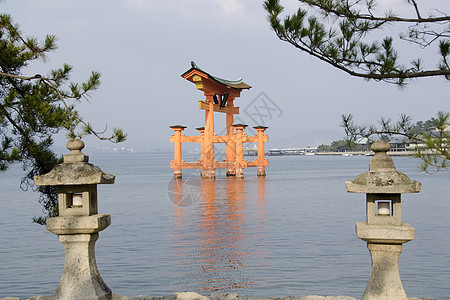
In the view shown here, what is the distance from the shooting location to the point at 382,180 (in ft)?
12.2

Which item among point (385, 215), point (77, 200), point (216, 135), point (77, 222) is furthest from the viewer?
point (216, 135)

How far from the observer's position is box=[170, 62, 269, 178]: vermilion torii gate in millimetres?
28523

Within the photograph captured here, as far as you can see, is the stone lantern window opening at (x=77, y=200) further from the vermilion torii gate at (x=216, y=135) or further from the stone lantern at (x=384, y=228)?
the vermilion torii gate at (x=216, y=135)

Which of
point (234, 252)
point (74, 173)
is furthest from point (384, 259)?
point (234, 252)

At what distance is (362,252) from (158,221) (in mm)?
7307

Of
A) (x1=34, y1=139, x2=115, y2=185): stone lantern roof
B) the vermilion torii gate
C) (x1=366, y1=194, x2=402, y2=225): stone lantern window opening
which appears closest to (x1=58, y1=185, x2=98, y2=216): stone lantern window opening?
(x1=34, y1=139, x2=115, y2=185): stone lantern roof

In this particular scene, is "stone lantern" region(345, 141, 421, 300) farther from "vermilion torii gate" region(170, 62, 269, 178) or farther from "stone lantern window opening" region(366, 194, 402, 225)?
"vermilion torii gate" region(170, 62, 269, 178)

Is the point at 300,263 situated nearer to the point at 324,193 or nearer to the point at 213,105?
the point at 324,193

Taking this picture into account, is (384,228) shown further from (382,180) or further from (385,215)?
(382,180)

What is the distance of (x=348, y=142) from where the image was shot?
529cm

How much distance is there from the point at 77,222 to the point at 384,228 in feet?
7.70

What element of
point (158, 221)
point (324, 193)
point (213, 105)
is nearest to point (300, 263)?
point (158, 221)

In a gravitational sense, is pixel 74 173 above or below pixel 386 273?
above

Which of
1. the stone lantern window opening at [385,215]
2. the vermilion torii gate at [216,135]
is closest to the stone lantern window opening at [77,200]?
the stone lantern window opening at [385,215]
